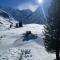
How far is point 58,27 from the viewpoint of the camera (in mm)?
21125

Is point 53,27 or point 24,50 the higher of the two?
point 53,27

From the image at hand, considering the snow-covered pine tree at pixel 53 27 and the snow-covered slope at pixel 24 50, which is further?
the snow-covered slope at pixel 24 50

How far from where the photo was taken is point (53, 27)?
21312mm

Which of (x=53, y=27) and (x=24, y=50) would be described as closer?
(x=53, y=27)

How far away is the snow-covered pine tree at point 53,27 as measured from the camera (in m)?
21.0

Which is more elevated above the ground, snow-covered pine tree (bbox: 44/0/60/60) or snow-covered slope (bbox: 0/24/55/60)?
snow-covered pine tree (bbox: 44/0/60/60)

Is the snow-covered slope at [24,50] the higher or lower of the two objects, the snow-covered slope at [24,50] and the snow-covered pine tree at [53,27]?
the lower

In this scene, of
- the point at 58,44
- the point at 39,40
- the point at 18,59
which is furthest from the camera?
the point at 39,40

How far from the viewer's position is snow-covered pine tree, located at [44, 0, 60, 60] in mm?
20969

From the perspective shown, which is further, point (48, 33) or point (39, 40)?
point (39, 40)

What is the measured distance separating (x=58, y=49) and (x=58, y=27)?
8.45 feet

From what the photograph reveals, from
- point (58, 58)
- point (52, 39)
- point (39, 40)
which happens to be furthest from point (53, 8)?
point (39, 40)

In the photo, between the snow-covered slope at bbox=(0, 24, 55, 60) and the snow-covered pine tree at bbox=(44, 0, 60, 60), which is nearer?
the snow-covered pine tree at bbox=(44, 0, 60, 60)

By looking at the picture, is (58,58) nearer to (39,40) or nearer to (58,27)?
(58,27)
